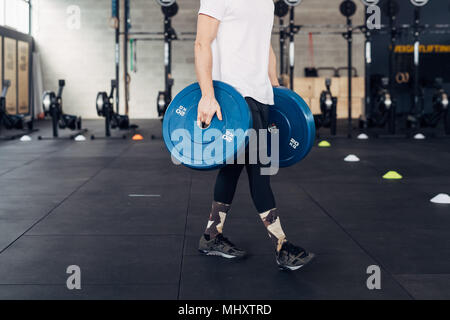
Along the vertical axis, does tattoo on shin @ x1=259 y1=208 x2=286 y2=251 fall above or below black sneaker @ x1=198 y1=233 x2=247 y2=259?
above

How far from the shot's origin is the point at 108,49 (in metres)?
13.9

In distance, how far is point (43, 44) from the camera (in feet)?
45.4

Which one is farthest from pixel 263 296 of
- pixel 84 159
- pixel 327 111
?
pixel 327 111

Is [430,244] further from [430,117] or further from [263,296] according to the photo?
[430,117]

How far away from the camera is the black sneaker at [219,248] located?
256 cm

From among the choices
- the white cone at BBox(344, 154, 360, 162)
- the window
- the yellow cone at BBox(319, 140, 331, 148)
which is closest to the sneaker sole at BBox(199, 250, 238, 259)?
the white cone at BBox(344, 154, 360, 162)

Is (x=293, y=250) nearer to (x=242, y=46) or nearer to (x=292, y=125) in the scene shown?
(x=292, y=125)

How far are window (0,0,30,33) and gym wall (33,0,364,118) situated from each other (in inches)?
10.4

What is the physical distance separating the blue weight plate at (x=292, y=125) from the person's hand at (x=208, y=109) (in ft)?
1.42

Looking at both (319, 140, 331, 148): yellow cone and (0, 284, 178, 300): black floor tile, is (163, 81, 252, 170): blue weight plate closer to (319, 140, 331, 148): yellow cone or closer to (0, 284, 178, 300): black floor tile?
(0, 284, 178, 300): black floor tile

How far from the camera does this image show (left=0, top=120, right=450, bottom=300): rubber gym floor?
7.16 feet

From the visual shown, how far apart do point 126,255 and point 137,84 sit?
11.8 m

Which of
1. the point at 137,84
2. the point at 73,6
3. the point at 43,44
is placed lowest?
the point at 137,84
